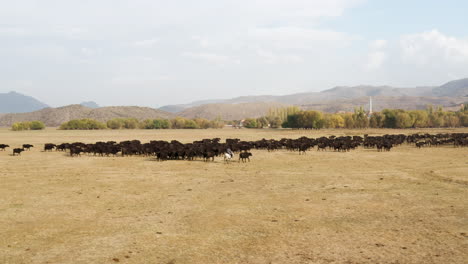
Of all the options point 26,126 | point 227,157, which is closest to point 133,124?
point 26,126

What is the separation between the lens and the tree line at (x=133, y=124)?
106688 mm

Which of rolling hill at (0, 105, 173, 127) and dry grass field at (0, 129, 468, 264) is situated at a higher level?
rolling hill at (0, 105, 173, 127)

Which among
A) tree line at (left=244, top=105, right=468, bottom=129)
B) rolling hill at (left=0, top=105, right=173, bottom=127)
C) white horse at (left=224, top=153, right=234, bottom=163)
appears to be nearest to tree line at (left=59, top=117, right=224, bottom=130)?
tree line at (left=244, top=105, right=468, bottom=129)

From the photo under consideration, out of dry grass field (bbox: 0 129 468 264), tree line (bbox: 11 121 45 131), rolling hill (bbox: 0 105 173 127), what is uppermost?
rolling hill (bbox: 0 105 173 127)

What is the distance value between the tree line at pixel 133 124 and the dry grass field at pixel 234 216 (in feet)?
296

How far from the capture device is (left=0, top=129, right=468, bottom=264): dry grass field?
27.8 ft

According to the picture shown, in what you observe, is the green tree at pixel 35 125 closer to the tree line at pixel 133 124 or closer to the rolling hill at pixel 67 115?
the tree line at pixel 133 124

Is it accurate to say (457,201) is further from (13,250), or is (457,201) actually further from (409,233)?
(13,250)

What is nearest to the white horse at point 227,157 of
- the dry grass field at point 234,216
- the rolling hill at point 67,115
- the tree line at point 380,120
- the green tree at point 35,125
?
the dry grass field at point 234,216

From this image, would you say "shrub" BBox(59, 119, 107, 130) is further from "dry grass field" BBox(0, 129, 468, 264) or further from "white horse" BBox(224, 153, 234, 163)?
"dry grass field" BBox(0, 129, 468, 264)

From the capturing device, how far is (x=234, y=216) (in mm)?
11688

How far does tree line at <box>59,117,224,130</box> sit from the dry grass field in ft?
296

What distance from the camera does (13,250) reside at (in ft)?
28.5

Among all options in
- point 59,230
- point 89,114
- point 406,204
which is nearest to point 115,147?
point 59,230
